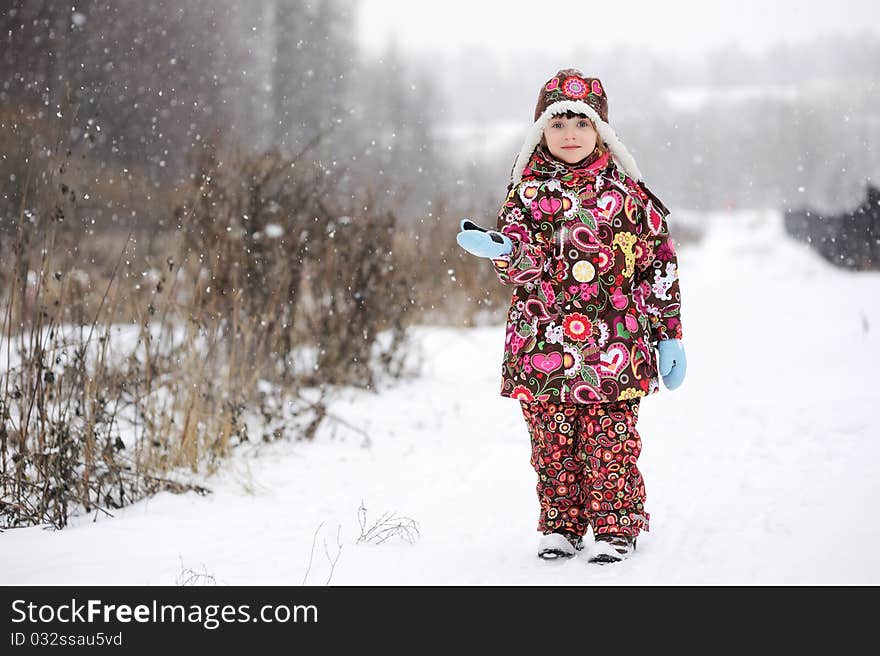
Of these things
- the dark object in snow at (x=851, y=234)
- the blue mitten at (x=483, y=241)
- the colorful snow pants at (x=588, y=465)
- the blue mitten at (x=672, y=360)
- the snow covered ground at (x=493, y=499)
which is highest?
the dark object in snow at (x=851, y=234)

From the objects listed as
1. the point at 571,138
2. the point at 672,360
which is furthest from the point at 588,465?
the point at 571,138

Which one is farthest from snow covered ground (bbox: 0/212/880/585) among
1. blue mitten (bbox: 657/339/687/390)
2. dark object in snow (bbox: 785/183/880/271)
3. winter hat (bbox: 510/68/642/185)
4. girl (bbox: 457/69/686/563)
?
winter hat (bbox: 510/68/642/185)

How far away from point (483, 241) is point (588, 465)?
2.71 ft

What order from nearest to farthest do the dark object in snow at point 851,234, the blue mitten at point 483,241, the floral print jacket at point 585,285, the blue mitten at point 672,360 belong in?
the blue mitten at point 483,241
the floral print jacket at point 585,285
the blue mitten at point 672,360
the dark object in snow at point 851,234

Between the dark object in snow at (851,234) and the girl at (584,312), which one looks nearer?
the girl at (584,312)

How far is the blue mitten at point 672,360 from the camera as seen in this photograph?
100 inches

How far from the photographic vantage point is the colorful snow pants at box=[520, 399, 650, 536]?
2.53 meters

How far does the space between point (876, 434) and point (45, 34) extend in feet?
14.2

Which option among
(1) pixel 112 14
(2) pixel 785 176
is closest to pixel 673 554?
(1) pixel 112 14

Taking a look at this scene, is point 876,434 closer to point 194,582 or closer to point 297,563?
point 297,563

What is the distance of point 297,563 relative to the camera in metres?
2.43

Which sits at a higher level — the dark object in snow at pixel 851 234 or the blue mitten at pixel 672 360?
the dark object in snow at pixel 851 234

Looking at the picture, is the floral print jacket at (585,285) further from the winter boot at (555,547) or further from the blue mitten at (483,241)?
the winter boot at (555,547)

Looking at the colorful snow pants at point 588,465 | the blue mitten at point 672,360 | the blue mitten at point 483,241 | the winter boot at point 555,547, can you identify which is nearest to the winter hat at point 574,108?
the blue mitten at point 483,241
